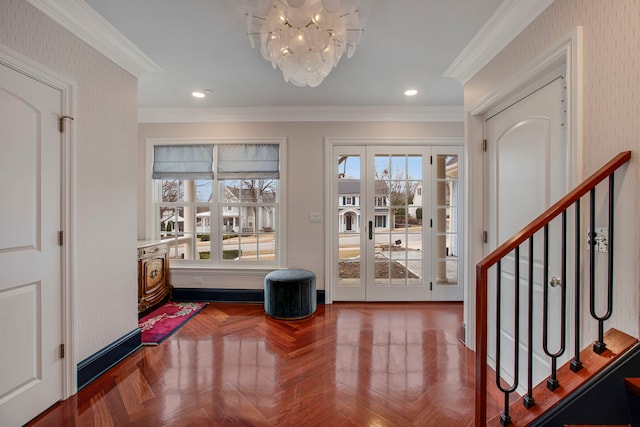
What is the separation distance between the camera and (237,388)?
6.08 ft

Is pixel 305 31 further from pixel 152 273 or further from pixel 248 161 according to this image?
pixel 152 273

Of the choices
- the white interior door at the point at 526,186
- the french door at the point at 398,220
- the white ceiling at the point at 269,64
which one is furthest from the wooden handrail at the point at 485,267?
the french door at the point at 398,220

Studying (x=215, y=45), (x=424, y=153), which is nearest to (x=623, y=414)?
(x=424, y=153)

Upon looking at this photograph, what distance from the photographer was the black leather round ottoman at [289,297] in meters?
2.99

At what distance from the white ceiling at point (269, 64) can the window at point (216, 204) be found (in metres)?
0.64

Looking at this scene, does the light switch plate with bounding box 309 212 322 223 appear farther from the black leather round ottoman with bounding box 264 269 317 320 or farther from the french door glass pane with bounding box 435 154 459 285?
the french door glass pane with bounding box 435 154 459 285

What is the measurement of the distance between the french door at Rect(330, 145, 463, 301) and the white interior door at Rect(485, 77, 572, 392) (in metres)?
1.33

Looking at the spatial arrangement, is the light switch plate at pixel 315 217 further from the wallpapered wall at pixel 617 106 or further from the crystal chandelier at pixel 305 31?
the wallpapered wall at pixel 617 106

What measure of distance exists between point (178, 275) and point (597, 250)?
404 cm

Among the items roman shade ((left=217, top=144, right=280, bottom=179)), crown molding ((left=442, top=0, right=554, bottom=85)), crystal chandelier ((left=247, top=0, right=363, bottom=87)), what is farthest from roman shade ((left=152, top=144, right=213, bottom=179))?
crown molding ((left=442, top=0, right=554, bottom=85))

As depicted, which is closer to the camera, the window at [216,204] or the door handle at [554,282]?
the door handle at [554,282]

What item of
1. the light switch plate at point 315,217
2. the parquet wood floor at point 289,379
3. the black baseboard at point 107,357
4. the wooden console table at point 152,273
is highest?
the light switch plate at point 315,217

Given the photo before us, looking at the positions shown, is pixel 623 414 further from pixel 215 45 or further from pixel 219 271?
pixel 219 271

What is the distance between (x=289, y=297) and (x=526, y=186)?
7.86ft
